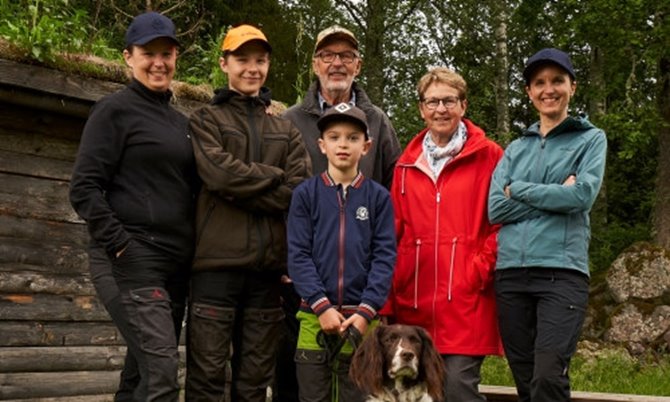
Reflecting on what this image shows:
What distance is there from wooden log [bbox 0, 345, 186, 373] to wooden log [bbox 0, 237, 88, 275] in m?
0.58

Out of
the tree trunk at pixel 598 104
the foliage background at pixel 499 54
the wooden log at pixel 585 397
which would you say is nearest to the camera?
the wooden log at pixel 585 397

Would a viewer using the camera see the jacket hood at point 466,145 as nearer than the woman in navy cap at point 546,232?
No

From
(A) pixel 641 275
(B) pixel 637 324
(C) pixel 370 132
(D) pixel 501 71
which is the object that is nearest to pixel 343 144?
(C) pixel 370 132

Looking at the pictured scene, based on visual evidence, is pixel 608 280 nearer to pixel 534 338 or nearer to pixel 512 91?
pixel 534 338

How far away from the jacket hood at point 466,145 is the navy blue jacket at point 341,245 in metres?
0.46

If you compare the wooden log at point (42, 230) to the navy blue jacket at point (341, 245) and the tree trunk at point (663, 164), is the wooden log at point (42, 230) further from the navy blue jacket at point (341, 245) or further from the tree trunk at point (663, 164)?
the tree trunk at point (663, 164)

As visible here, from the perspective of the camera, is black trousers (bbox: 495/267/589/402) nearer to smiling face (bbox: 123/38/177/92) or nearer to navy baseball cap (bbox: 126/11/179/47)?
smiling face (bbox: 123/38/177/92)

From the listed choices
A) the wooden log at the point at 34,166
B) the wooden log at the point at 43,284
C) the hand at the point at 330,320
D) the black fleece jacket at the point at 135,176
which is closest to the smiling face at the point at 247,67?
the black fleece jacket at the point at 135,176

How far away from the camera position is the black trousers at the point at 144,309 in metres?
4.24

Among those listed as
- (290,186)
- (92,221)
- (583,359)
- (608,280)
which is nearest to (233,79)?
(290,186)

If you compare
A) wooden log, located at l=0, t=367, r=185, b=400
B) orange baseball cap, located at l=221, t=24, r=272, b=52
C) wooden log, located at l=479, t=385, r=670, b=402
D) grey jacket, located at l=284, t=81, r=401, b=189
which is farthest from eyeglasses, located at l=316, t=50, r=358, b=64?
wooden log, located at l=0, t=367, r=185, b=400

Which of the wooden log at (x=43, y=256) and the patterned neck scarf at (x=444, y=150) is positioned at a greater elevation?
the patterned neck scarf at (x=444, y=150)

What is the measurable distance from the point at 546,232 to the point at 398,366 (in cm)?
109

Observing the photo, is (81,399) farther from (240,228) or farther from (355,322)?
(355,322)
